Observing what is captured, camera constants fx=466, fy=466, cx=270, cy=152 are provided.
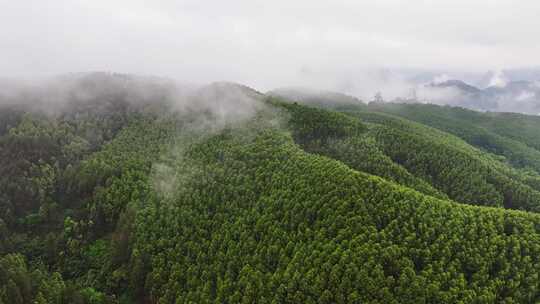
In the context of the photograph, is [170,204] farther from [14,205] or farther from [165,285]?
[14,205]

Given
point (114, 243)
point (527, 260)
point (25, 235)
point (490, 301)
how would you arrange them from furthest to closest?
point (25, 235)
point (114, 243)
point (527, 260)
point (490, 301)

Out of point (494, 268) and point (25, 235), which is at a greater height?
point (494, 268)

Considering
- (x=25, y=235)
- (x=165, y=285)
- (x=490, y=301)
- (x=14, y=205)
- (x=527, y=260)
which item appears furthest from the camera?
(x=14, y=205)

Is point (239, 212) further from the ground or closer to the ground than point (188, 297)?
further from the ground

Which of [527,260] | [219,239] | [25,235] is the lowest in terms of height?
[25,235]

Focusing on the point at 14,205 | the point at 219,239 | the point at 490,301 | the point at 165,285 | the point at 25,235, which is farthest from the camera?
the point at 14,205

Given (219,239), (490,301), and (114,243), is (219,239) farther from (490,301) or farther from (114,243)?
(490,301)

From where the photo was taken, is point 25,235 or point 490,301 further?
point 25,235

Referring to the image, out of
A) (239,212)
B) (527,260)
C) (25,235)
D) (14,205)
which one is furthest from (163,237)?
(527,260)

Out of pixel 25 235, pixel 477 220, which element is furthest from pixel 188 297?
pixel 477 220
